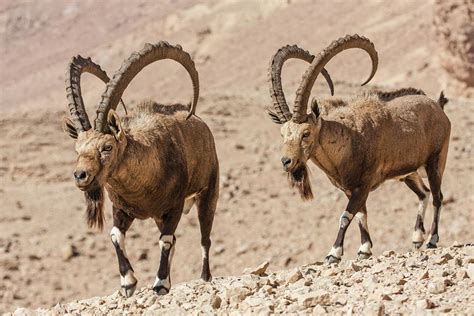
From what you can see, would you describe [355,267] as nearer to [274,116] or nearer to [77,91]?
[274,116]

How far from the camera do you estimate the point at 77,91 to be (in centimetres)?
1056

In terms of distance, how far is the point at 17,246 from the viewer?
75.9 feet

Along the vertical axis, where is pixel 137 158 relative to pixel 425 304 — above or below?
above

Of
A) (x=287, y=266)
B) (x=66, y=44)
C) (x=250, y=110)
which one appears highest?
(x=66, y=44)

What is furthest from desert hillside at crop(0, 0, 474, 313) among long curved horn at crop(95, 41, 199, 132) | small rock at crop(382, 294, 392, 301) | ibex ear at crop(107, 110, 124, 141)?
long curved horn at crop(95, 41, 199, 132)

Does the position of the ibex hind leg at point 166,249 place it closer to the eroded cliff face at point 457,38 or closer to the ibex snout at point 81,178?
the ibex snout at point 81,178

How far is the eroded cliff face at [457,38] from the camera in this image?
112ft

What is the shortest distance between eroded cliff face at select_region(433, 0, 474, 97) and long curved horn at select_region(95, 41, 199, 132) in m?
24.3

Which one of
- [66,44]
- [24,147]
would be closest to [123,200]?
[24,147]

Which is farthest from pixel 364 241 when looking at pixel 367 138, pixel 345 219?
pixel 367 138

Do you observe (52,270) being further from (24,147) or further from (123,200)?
(123,200)

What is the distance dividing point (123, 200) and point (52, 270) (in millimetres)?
12422

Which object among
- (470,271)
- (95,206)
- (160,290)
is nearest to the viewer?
(470,271)

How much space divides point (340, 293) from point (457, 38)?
1052 inches
